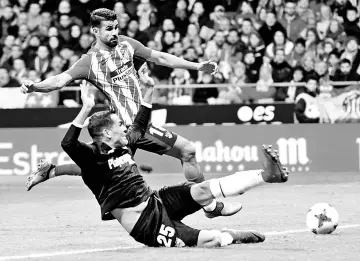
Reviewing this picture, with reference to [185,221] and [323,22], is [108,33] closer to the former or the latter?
[185,221]

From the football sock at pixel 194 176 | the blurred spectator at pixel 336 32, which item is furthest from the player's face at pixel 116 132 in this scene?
the blurred spectator at pixel 336 32

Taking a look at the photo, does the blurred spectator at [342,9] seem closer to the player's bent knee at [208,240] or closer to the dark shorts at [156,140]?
the dark shorts at [156,140]

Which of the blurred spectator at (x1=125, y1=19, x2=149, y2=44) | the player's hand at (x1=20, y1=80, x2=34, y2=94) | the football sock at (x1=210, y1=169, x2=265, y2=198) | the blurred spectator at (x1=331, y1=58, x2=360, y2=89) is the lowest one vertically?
the football sock at (x1=210, y1=169, x2=265, y2=198)

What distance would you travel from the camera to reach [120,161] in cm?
886

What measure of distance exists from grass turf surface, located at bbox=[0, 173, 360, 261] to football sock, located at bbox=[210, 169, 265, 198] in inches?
20.0

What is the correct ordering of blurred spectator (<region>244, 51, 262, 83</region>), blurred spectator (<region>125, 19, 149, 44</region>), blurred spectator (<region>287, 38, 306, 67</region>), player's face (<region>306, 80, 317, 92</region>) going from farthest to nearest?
blurred spectator (<region>125, 19, 149, 44</region>) → blurred spectator (<region>287, 38, 306, 67</region>) → blurred spectator (<region>244, 51, 262, 83</region>) → player's face (<region>306, 80, 317, 92</region>)

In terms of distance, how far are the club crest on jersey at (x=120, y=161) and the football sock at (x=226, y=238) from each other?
1.07m

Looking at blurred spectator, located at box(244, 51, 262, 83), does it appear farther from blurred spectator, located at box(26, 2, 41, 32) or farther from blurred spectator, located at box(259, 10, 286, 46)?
blurred spectator, located at box(26, 2, 41, 32)

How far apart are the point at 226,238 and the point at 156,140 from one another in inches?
104

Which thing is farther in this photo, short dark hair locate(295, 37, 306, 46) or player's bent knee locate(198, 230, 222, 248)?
short dark hair locate(295, 37, 306, 46)

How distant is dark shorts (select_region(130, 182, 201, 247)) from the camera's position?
8672 mm

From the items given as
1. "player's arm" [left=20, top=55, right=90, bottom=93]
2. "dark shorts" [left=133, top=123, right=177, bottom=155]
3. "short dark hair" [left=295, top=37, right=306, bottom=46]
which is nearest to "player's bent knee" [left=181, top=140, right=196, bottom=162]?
"dark shorts" [left=133, top=123, right=177, bottom=155]

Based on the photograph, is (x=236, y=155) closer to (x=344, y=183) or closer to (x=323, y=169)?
(x=323, y=169)

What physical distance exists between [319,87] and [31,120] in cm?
596
